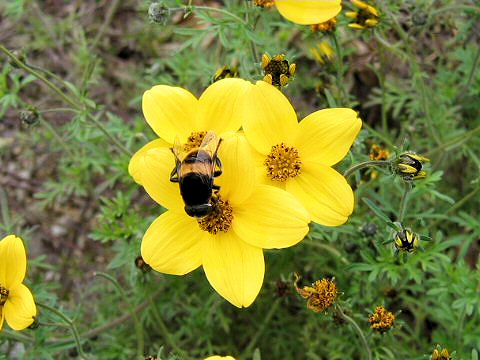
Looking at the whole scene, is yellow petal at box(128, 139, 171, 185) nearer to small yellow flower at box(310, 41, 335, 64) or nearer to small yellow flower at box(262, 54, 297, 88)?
small yellow flower at box(262, 54, 297, 88)

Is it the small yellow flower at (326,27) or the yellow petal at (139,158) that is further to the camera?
the small yellow flower at (326,27)

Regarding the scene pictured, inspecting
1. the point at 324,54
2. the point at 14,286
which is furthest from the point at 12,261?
the point at 324,54

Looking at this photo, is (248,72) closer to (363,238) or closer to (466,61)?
(363,238)

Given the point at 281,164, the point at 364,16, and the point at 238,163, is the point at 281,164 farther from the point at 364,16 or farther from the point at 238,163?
the point at 364,16

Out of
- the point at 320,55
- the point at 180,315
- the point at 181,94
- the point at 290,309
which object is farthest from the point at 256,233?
the point at 180,315

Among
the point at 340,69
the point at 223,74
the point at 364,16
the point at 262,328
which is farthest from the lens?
the point at 262,328

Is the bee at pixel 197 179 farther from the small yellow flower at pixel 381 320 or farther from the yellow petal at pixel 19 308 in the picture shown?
the small yellow flower at pixel 381 320

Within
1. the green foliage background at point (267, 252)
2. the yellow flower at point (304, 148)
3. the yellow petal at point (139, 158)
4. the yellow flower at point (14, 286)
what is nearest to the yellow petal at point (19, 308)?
the yellow flower at point (14, 286)
